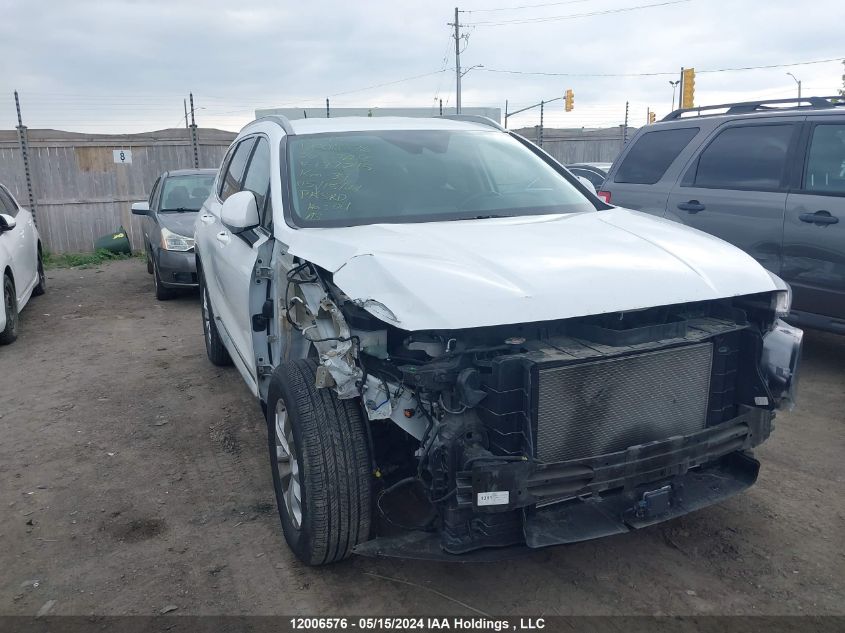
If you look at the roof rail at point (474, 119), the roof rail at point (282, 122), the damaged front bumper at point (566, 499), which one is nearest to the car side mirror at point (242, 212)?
the roof rail at point (282, 122)

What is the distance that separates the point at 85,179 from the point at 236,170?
35.0 feet

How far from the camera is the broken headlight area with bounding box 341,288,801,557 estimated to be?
8.49 feet

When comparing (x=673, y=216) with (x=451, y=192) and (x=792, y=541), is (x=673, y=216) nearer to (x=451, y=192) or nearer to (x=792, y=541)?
(x=451, y=192)

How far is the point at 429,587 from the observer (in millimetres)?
3078

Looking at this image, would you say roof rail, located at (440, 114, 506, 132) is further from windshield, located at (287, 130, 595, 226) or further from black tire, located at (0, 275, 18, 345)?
black tire, located at (0, 275, 18, 345)

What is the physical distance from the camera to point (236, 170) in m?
5.17

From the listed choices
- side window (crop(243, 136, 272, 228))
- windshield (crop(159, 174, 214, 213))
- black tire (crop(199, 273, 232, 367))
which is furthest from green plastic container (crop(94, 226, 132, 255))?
side window (crop(243, 136, 272, 228))

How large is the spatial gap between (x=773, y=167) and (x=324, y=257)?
4.32 meters

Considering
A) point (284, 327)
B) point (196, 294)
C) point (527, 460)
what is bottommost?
point (196, 294)

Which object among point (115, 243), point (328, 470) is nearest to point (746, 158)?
point (328, 470)

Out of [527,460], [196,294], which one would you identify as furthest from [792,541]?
[196,294]

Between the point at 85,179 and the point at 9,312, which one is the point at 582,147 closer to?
the point at 85,179

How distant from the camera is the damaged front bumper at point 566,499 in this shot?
256cm

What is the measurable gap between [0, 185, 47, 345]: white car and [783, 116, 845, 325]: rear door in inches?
277
